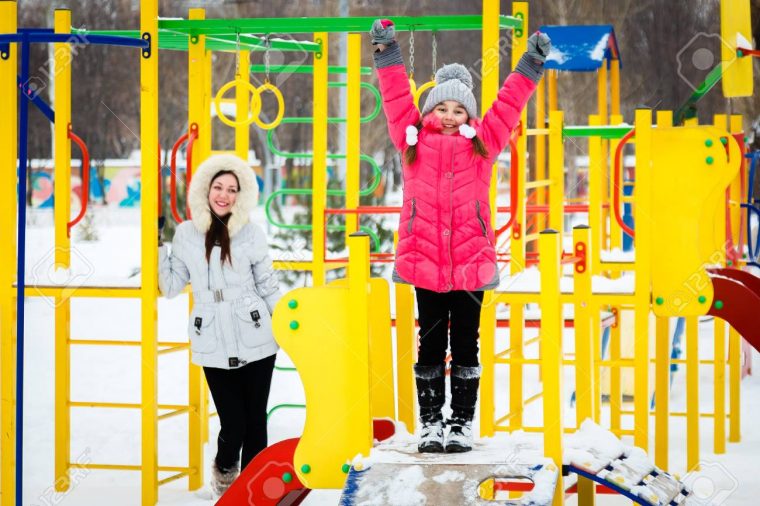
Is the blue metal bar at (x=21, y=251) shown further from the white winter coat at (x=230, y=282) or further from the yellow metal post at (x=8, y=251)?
the white winter coat at (x=230, y=282)

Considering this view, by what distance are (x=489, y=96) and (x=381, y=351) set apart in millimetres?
1480

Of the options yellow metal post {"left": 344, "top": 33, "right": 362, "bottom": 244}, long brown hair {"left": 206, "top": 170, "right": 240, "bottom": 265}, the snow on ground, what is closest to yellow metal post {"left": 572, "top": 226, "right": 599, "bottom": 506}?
the snow on ground

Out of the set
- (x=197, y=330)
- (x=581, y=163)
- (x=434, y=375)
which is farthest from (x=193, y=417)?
(x=581, y=163)

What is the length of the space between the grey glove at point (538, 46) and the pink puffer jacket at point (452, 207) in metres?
0.10

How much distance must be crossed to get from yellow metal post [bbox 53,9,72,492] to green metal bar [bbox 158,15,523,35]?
0.66 m

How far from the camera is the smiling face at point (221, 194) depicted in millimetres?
4883

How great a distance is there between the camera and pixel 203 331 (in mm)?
4770

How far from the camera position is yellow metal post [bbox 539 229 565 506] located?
3582mm

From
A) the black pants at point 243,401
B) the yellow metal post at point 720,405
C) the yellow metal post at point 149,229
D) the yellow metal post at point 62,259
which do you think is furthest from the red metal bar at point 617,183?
the yellow metal post at point 62,259

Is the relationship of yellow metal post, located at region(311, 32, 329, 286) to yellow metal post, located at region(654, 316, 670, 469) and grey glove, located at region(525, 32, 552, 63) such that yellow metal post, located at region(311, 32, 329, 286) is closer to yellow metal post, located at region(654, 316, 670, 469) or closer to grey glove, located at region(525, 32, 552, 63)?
yellow metal post, located at region(654, 316, 670, 469)

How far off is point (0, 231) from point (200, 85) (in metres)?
1.46

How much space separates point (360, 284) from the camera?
3.78m

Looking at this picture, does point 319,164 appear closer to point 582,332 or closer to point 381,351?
point 381,351

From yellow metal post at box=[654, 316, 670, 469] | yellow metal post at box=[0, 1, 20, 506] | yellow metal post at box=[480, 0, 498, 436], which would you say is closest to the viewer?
yellow metal post at box=[0, 1, 20, 506]
